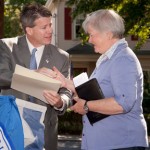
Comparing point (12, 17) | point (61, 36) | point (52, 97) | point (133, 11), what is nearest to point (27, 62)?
point (52, 97)

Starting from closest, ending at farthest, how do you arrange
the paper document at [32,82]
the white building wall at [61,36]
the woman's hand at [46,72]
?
the paper document at [32,82] → the woman's hand at [46,72] → the white building wall at [61,36]

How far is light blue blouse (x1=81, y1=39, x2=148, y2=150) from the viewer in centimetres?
372

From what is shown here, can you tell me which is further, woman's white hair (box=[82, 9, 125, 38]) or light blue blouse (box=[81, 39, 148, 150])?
woman's white hair (box=[82, 9, 125, 38])

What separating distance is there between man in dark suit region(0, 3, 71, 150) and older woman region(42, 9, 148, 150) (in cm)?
29

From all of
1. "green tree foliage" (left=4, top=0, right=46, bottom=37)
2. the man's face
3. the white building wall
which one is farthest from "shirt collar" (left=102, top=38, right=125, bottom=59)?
"green tree foliage" (left=4, top=0, right=46, bottom=37)

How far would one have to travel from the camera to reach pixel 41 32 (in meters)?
4.20

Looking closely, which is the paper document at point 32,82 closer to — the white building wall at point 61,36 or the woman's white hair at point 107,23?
the woman's white hair at point 107,23

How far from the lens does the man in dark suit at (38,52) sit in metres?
4.09

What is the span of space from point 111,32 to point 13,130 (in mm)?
1042

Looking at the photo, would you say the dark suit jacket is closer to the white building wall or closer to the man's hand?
the man's hand

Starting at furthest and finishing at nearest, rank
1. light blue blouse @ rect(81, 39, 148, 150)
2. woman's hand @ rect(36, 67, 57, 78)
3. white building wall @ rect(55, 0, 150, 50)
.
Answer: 1. white building wall @ rect(55, 0, 150, 50)
2. woman's hand @ rect(36, 67, 57, 78)
3. light blue blouse @ rect(81, 39, 148, 150)

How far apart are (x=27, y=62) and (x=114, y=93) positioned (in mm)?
752

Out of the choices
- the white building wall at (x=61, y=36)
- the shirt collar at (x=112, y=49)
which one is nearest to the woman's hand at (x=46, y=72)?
the shirt collar at (x=112, y=49)

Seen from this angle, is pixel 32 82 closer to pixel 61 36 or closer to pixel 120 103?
pixel 120 103
